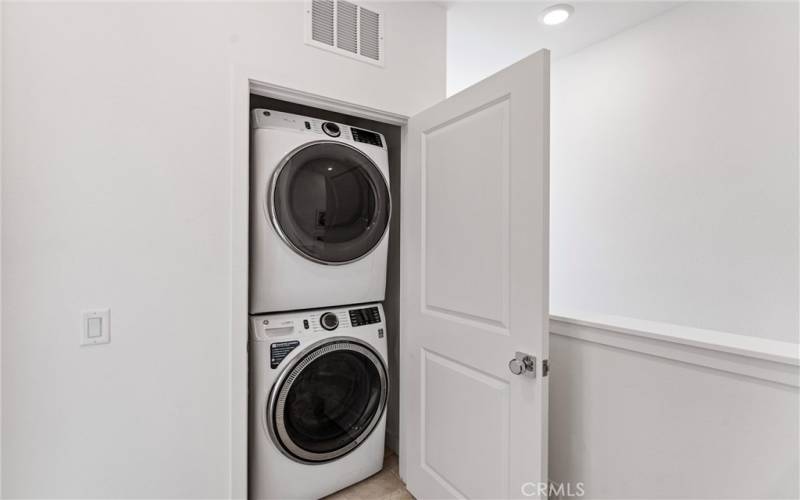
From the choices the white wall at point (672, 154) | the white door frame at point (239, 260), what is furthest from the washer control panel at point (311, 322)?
the white wall at point (672, 154)

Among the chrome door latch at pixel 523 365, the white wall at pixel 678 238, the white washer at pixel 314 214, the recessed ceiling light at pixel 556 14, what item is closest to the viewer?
the white wall at pixel 678 238

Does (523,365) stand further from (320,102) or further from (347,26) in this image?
(347,26)

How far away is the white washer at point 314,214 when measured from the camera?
1.53 meters

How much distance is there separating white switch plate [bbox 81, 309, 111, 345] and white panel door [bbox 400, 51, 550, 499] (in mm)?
1193

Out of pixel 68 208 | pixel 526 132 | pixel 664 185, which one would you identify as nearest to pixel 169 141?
pixel 68 208

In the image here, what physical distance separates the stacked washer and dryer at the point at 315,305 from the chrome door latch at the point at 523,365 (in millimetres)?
809

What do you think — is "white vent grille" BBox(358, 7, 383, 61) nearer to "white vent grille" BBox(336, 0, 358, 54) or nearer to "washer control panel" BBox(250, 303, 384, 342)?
"white vent grille" BBox(336, 0, 358, 54)

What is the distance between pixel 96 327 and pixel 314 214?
869 millimetres

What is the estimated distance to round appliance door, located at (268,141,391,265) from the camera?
1556 millimetres

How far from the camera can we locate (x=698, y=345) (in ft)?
3.40

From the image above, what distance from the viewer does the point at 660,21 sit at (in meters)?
2.06

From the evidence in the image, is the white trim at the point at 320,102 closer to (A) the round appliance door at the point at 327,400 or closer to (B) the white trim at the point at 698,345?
(A) the round appliance door at the point at 327,400

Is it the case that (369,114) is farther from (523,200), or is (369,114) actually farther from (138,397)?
(138,397)

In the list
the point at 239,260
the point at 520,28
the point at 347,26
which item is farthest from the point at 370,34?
the point at 239,260
